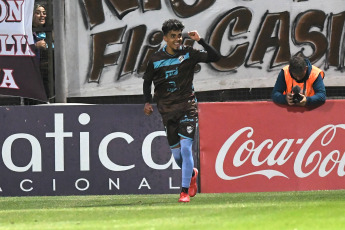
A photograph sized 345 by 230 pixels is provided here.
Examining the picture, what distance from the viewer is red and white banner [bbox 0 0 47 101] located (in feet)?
49.9

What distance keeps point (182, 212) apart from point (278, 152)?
4041 millimetres

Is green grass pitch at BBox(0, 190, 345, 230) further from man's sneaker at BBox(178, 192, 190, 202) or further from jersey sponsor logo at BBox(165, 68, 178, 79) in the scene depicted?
jersey sponsor logo at BBox(165, 68, 178, 79)

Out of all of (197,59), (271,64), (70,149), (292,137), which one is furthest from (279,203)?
(271,64)

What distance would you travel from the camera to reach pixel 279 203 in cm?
1111

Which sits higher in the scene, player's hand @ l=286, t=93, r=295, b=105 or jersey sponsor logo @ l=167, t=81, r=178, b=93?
jersey sponsor logo @ l=167, t=81, r=178, b=93

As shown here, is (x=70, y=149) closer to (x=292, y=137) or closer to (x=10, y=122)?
(x=10, y=122)

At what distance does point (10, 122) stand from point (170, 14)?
→ 116 inches

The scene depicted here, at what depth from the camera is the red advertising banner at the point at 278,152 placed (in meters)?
13.8

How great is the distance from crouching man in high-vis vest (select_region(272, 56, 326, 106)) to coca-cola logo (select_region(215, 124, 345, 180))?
486mm

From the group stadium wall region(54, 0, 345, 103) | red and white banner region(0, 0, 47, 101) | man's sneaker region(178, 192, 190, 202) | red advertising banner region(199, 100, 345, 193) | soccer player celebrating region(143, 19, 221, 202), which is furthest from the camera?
stadium wall region(54, 0, 345, 103)

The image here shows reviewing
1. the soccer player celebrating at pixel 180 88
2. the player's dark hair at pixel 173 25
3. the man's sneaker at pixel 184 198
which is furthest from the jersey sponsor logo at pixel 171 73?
the man's sneaker at pixel 184 198

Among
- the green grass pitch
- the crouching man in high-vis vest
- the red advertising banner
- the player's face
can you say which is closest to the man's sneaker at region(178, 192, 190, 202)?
the green grass pitch

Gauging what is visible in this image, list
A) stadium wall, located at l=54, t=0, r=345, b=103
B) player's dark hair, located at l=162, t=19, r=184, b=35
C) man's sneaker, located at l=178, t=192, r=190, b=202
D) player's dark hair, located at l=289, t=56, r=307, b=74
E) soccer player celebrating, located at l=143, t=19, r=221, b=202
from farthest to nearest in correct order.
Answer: stadium wall, located at l=54, t=0, r=345, b=103
player's dark hair, located at l=289, t=56, r=307, b=74
soccer player celebrating, located at l=143, t=19, r=221, b=202
man's sneaker, located at l=178, t=192, r=190, b=202
player's dark hair, located at l=162, t=19, r=184, b=35

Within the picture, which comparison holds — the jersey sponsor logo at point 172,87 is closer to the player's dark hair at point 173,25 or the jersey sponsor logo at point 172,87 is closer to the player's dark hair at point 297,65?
the player's dark hair at point 173,25
